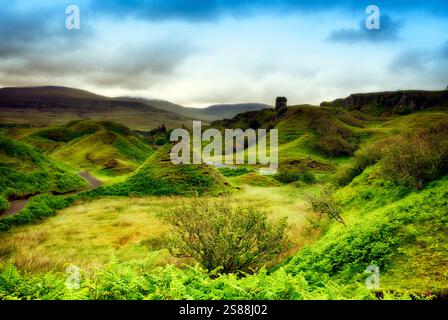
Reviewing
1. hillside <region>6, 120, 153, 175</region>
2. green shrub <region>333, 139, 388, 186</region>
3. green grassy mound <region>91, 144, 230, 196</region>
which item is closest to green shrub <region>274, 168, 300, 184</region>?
green grassy mound <region>91, 144, 230, 196</region>

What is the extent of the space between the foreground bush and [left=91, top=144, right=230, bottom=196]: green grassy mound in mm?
27256

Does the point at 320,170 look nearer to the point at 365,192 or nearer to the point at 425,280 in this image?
the point at 365,192

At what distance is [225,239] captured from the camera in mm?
13633

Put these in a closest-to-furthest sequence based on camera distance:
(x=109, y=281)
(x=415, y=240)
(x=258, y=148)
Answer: (x=109, y=281), (x=415, y=240), (x=258, y=148)

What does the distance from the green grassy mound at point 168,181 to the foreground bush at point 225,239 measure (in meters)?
27.3

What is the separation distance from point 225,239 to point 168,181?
113ft

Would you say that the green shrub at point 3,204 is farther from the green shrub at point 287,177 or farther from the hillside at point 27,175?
the green shrub at point 287,177

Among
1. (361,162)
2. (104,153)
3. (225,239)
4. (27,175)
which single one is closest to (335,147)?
(104,153)

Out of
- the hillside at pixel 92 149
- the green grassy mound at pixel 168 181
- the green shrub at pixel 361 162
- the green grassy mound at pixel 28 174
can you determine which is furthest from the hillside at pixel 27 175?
the green shrub at pixel 361 162

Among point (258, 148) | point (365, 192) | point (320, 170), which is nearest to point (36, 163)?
point (365, 192)

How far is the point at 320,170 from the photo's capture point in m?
85.9

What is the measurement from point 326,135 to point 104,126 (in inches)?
4070

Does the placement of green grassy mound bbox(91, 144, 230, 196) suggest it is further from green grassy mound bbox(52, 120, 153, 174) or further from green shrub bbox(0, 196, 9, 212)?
green grassy mound bbox(52, 120, 153, 174)

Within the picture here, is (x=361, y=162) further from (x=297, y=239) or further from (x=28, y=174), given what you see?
(x=28, y=174)
